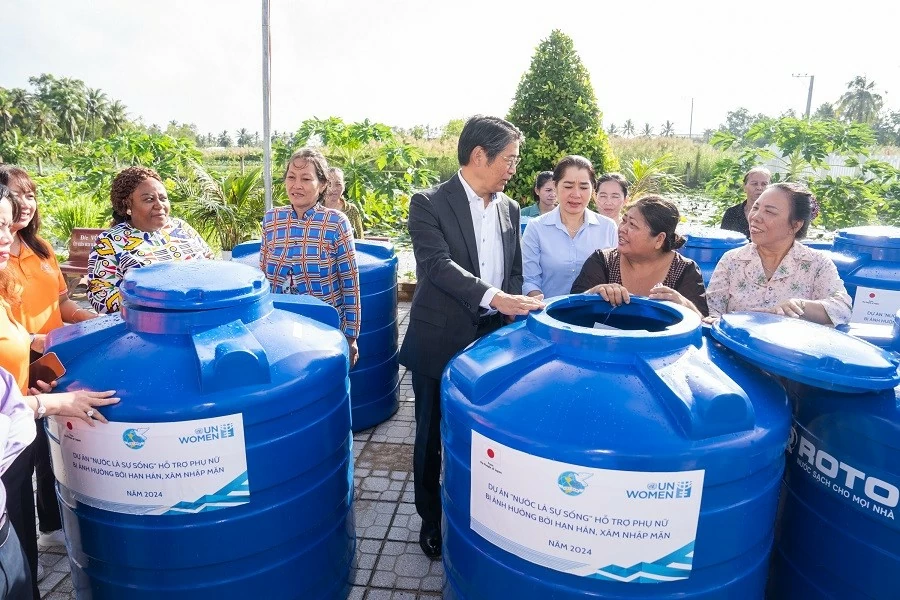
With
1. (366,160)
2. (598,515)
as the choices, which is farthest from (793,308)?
(366,160)

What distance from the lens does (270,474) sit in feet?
6.68

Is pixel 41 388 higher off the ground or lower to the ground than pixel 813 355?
lower

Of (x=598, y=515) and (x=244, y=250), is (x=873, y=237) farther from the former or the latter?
(x=244, y=250)

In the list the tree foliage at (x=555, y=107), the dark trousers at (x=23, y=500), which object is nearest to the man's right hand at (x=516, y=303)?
the dark trousers at (x=23, y=500)

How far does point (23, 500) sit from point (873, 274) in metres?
4.54

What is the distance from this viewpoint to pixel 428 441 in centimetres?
290

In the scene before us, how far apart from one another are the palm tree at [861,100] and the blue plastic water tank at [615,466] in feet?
231

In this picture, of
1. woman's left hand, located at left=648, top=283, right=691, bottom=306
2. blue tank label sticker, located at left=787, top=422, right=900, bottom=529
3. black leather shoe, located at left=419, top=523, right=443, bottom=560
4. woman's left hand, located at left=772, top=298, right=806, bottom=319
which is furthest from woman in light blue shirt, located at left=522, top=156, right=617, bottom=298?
blue tank label sticker, located at left=787, top=422, right=900, bottom=529

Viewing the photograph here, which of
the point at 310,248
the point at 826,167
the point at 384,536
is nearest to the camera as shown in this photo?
the point at 384,536

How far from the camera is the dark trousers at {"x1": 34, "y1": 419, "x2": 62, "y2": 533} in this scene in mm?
2957

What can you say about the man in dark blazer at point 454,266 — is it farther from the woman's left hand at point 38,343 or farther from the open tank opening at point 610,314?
the woman's left hand at point 38,343

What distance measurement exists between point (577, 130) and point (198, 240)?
17.1 feet

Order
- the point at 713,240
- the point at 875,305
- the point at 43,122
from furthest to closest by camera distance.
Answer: the point at 43,122 < the point at 713,240 < the point at 875,305

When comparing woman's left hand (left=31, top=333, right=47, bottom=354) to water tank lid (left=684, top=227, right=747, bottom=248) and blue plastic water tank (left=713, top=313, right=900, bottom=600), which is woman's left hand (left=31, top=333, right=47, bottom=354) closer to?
blue plastic water tank (left=713, top=313, right=900, bottom=600)
